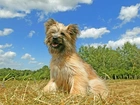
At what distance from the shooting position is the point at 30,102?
3.41 metres

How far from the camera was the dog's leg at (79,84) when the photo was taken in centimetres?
651

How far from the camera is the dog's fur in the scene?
6758mm

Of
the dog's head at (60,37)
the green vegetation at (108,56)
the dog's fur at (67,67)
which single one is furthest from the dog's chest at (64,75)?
the green vegetation at (108,56)

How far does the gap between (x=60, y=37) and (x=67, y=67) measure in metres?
0.71

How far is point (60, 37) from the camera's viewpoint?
6.93 m

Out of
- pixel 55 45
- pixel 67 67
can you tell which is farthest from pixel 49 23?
pixel 67 67

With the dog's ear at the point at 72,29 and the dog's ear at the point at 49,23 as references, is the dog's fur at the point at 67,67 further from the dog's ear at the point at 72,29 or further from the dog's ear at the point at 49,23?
the dog's ear at the point at 49,23

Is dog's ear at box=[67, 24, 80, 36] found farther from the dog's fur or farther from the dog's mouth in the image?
the dog's mouth

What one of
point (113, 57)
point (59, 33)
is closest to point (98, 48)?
point (113, 57)

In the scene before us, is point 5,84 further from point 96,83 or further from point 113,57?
point 113,57

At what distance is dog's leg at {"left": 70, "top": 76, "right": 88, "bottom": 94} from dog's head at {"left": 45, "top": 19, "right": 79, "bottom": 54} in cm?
77

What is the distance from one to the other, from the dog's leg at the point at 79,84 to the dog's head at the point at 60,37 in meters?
0.77

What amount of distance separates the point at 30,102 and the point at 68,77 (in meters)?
3.46

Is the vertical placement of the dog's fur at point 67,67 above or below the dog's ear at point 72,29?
below
